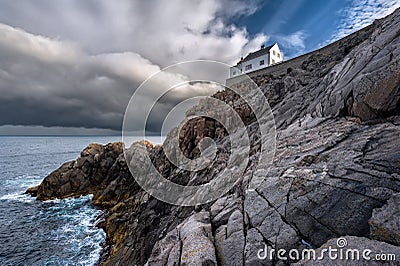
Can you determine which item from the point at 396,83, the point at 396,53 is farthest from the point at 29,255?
the point at 396,53

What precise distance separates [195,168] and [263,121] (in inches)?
427

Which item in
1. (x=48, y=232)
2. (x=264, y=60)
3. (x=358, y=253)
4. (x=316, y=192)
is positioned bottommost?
(x=48, y=232)

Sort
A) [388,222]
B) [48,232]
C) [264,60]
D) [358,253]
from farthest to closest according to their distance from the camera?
[264,60]
[48,232]
[388,222]
[358,253]

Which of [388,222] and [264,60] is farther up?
[264,60]

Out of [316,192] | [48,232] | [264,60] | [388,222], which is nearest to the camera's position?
[388,222]

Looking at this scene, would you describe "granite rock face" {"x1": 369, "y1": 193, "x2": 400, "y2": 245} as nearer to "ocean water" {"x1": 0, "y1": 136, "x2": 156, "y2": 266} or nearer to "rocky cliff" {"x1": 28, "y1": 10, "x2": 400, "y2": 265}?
"rocky cliff" {"x1": 28, "y1": 10, "x2": 400, "y2": 265}

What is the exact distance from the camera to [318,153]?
11805mm

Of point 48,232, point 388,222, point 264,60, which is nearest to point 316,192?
point 388,222

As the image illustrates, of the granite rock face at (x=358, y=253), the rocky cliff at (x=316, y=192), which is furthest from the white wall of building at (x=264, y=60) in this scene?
the granite rock face at (x=358, y=253)

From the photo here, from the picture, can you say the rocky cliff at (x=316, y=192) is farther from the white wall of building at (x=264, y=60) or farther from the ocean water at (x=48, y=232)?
the white wall of building at (x=264, y=60)

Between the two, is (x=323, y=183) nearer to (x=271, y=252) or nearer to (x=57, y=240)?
(x=271, y=252)

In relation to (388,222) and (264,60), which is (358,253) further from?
(264,60)

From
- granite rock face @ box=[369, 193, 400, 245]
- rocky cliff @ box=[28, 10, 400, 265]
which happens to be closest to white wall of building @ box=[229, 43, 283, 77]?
rocky cliff @ box=[28, 10, 400, 265]

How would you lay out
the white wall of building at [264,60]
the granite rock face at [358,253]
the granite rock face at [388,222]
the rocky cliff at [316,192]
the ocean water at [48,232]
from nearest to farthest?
the granite rock face at [358,253]
the granite rock face at [388,222]
the rocky cliff at [316,192]
the ocean water at [48,232]
the white wall of building at [264,60]
